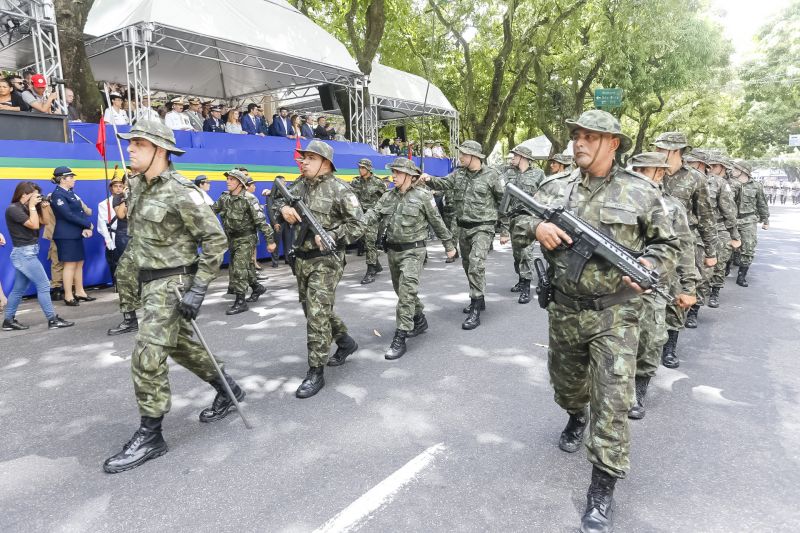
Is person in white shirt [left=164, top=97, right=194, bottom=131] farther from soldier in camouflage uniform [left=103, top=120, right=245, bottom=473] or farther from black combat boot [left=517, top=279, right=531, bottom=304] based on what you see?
soldier in camouflage uniform [left=103, top=120, right=245, bottom=473]

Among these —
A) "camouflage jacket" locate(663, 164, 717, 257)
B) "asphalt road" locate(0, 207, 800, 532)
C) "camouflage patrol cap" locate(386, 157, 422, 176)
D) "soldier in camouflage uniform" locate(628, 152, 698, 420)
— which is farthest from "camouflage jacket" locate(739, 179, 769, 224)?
"camouflage patrol cap" locate(386, 157, 422, 176)

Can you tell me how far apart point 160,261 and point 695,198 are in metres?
4.84

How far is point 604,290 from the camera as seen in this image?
2.84 meters

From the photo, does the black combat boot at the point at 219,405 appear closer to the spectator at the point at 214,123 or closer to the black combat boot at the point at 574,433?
the black combat boot at the point at 574,433

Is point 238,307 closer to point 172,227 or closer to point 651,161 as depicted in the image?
point 172,227

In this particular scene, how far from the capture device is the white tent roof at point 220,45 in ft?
34.5

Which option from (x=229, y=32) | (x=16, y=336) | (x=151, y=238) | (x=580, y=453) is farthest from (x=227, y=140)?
(x=580, y=453)

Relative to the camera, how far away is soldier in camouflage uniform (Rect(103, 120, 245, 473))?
3354mm

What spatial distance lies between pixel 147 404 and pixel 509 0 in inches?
652

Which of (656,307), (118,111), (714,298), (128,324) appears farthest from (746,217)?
(118,111)

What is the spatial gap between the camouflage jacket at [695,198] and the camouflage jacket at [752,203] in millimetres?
4167

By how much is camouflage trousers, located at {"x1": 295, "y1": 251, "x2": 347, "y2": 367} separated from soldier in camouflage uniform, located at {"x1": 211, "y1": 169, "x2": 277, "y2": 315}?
2932mm

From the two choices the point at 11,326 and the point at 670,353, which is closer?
the point at 670,353

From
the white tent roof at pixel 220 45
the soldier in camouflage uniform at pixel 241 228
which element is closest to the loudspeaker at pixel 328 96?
the white tent roof at pixel 220 45
